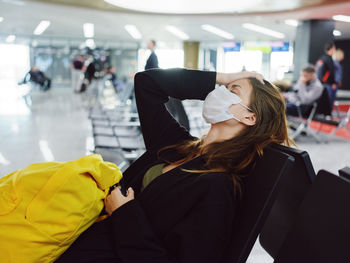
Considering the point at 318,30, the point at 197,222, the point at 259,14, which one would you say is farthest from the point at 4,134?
the point at 318,30

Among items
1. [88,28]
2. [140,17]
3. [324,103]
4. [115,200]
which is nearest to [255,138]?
[115,200]

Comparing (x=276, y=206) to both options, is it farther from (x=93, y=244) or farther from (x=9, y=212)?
(x=9, y=212)

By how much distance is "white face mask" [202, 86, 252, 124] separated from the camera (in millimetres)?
1363

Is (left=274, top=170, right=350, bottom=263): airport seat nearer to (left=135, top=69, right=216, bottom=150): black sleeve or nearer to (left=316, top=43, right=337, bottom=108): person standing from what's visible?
(left=135, top=69, right=216, bottom=150): black sleeve

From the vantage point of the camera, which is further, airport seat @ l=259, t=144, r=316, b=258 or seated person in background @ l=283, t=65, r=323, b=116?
seated person in background @ l=283, t=65, r=323, b=116

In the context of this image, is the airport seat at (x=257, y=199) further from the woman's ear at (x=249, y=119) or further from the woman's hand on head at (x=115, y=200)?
the woman's hand on head at (x=115, y=200)

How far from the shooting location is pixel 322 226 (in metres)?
0.91

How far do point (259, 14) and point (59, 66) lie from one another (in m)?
16.6

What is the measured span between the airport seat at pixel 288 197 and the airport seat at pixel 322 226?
0.12 meters

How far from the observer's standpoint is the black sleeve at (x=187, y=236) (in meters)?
1.00

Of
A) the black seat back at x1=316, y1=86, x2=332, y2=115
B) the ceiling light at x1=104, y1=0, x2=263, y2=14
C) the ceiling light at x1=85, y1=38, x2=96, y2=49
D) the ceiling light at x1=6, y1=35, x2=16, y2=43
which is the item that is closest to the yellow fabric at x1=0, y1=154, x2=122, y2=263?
the black seat back at x1=316, y1=86, x2=332, y2=115

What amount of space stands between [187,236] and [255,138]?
47 cm

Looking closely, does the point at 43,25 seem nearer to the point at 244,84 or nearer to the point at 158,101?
the point at 158,101

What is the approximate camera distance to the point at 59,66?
23.7 metres
